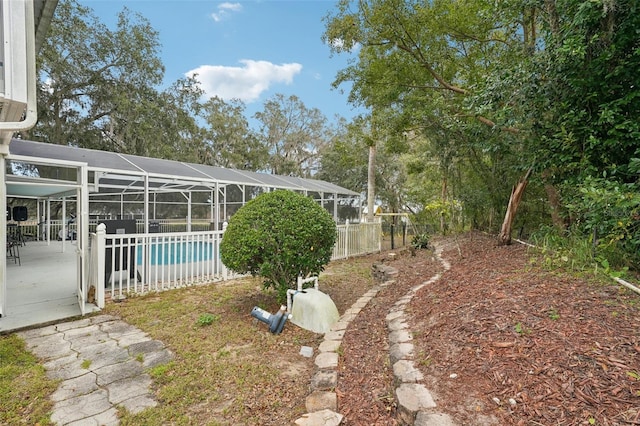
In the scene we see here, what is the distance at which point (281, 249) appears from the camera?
3.83 m

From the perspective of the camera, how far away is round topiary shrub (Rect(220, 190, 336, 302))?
3801 mm

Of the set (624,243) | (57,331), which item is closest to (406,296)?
(624,243)

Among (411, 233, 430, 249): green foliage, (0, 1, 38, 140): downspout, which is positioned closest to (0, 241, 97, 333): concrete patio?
(0, 1, 38, 140): downspout

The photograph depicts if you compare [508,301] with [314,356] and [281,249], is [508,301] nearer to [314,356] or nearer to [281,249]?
[314,356]

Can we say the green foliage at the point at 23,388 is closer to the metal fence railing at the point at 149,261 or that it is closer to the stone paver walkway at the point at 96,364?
the stone paver walkway at the point at 96,364

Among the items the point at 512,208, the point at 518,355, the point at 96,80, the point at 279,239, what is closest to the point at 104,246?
the point at 279,239

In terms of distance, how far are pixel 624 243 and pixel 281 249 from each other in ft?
11.2

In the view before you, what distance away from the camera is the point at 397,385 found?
2086 mm

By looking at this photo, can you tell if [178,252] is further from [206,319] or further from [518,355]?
[518,355]

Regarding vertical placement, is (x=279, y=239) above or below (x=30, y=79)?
below

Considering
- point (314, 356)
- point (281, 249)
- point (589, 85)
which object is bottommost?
point (314, 356)

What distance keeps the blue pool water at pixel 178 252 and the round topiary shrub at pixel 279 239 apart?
202 cm

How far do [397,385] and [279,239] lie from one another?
2.17m

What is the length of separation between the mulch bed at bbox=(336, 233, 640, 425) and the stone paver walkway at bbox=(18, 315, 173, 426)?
1.63 meters
